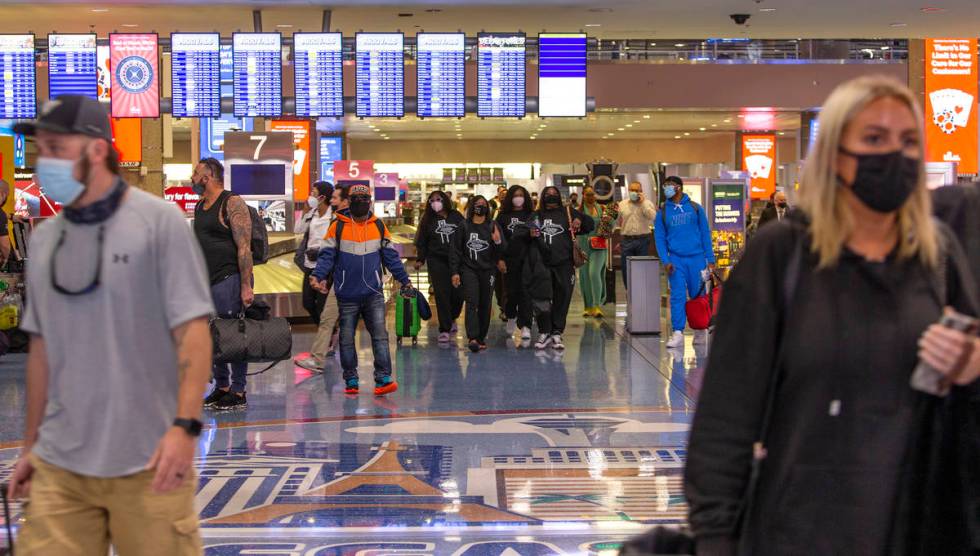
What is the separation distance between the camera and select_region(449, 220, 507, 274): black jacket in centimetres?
1343

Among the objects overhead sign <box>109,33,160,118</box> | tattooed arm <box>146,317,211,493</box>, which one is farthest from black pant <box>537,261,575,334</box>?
tattooed arm <box>146,317,211,493</box>

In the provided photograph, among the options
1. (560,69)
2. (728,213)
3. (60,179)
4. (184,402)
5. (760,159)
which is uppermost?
(760,159)

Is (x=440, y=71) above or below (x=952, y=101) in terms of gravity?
below

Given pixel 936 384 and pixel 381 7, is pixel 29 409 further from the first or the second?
pixel 381 7

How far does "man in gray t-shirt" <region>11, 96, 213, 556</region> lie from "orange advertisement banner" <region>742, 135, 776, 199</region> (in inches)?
1383

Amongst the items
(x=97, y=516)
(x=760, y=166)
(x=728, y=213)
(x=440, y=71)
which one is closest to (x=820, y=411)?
(x=97, y=516)

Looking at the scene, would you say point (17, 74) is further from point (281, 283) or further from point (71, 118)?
point (71, 118)

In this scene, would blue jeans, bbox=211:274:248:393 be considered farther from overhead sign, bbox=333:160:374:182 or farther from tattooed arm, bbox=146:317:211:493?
overhead sign, bbox=333:160:374:182

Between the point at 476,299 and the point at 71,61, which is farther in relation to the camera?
the point at 71,61

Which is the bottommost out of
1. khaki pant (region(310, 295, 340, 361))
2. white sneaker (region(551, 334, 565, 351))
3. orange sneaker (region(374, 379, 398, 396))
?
orange sneaker (region(374, 379, 398, 396))

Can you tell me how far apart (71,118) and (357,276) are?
685cm

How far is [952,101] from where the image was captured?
70.8ft

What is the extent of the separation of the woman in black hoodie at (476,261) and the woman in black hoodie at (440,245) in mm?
202

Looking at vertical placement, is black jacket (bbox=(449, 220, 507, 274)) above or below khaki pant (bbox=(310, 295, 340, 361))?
above
